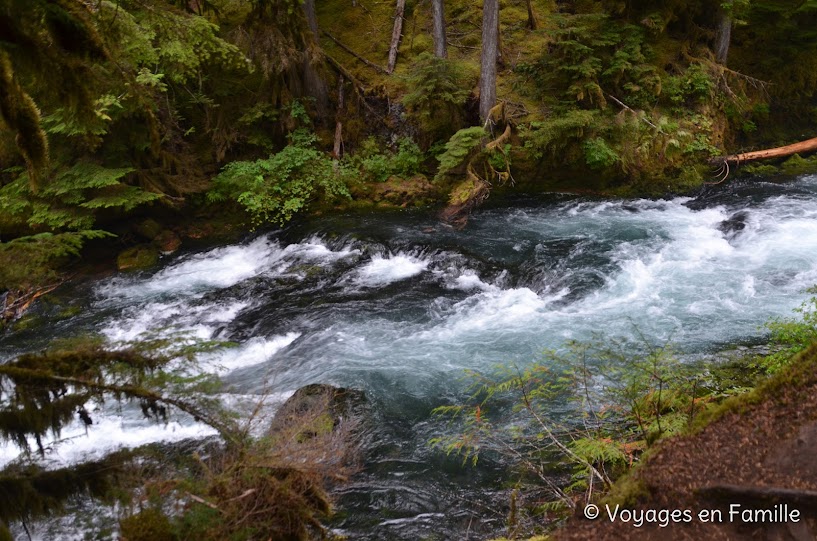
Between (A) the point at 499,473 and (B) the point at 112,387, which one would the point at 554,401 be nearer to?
(A) the point at 499,473

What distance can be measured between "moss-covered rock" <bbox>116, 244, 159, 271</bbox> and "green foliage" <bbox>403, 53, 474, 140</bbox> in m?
7.15

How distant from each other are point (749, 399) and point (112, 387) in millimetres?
4597

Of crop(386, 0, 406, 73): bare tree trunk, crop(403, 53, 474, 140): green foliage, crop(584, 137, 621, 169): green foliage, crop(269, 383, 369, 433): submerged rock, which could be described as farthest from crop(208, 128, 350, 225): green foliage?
crop(269, 383, 369, 433): submerged rock

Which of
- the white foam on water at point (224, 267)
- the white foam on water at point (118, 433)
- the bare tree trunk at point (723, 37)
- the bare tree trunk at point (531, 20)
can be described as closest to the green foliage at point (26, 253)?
the white foam on water at point (118, 433)

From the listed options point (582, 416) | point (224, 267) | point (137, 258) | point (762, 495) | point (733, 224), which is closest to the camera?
point (762, 495)

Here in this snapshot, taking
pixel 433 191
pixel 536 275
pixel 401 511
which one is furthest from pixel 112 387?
pixel 433 191

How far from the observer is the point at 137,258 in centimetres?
1296

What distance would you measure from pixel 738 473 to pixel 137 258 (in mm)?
12819

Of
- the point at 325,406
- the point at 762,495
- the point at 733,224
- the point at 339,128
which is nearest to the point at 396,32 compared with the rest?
the point at 339,128

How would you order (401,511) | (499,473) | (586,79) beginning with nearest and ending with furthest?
1. (401,511)
2. (499,473)
3. (586,79)

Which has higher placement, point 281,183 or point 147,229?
point 281,183

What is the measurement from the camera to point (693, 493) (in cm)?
353

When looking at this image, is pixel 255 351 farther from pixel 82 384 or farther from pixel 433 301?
pixel 82 384

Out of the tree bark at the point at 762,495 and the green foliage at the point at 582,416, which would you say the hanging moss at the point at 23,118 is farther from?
the tree bark at the point at 762,495
